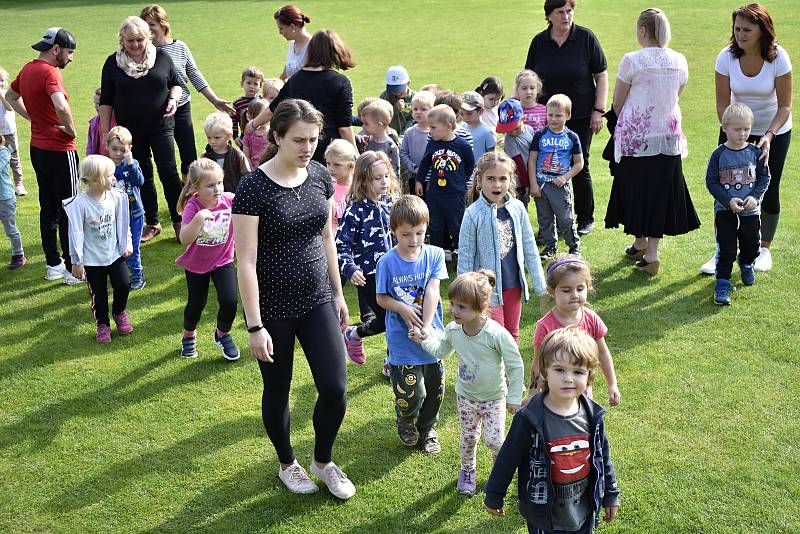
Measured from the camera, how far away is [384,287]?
538cm

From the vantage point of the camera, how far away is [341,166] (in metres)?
6.91

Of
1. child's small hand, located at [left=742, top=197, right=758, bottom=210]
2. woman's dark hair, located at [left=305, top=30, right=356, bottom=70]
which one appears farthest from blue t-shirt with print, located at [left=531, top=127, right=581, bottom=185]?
woman's dark hair, located at [left=305, top=30, right=356, bottom=70]

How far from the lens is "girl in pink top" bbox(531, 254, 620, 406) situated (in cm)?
479

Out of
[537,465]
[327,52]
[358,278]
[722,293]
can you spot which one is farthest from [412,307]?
[722,293]

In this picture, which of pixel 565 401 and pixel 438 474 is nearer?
pixel 565 401

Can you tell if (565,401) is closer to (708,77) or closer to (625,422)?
(625,422)

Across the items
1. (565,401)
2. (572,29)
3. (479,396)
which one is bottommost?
(479,396)

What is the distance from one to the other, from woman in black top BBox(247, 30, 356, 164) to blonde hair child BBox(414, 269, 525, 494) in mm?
3265

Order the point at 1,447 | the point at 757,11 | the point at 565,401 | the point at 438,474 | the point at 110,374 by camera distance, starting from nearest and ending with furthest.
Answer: the point at 565,401
the point at 438,474
the point at 1,447
the point at 110,374
the point at 757,11

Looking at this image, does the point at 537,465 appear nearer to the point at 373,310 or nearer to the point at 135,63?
the point at 373,310

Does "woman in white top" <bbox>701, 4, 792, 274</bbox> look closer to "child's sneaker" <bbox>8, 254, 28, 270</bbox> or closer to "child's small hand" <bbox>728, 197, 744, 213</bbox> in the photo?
"child's small hand" <bbox>728, 197, 744, 213</bbox>

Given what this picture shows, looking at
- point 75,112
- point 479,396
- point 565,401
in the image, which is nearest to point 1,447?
point 479,396

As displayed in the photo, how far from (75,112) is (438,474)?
15.2m

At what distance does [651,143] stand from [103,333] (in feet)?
16.9
